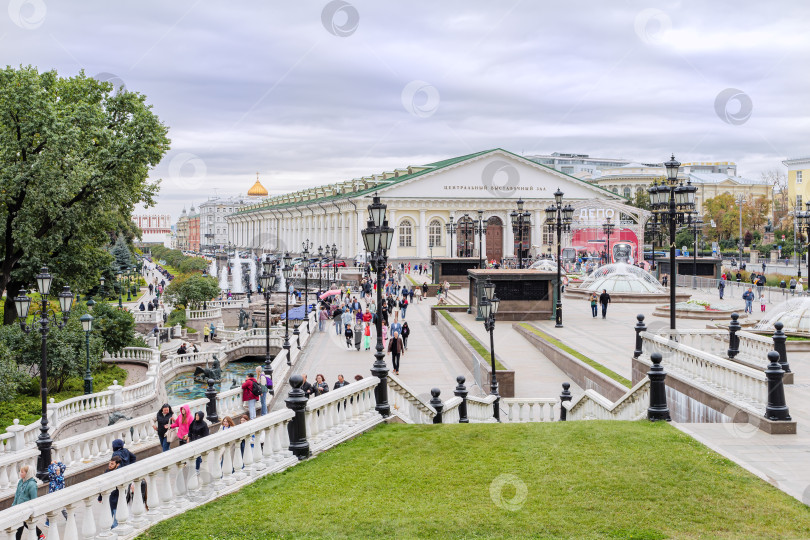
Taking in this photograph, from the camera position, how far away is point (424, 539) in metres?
6.27

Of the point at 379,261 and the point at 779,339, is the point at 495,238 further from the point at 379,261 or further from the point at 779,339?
the point at 779,339

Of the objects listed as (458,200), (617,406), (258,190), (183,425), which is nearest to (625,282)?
(617,406)

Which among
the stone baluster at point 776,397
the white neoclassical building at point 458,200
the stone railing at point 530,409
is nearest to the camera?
the stone baluster at point 776,397

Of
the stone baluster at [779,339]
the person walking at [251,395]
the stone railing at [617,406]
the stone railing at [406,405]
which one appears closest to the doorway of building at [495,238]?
the person walking at [251,395]

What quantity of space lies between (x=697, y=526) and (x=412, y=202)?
77728 mm

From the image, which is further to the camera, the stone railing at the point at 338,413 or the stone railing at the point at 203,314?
the stone railing at the point at 203,314

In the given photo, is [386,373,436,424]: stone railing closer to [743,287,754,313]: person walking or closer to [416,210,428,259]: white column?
[743,287,754,313]: person walking

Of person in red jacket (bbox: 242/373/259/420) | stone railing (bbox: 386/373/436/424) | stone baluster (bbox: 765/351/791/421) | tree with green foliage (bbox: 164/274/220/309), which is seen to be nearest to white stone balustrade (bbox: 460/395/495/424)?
stone railing (bbox: 386/373/436/424)

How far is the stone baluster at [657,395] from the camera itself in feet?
33.7

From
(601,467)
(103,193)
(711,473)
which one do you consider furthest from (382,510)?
(103,193)

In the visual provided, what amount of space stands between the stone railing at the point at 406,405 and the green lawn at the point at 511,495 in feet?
7.66

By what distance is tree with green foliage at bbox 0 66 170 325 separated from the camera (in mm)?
25234

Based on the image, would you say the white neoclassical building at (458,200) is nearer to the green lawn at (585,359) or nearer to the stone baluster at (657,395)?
the green lawn at (585,359)

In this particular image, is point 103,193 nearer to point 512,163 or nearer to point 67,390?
point 67,390
